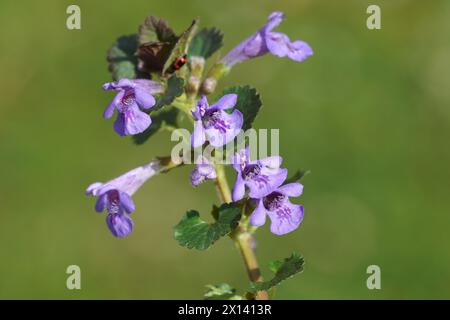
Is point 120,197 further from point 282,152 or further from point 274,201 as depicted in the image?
point 282,152

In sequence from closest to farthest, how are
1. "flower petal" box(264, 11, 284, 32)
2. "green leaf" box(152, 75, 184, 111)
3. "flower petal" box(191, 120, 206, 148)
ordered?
"flower petal" box(191, 120, 206, 148) → "green leaf" box(152, 75, 184, 111) → "flower petal" box(264, 11, 284, 32)

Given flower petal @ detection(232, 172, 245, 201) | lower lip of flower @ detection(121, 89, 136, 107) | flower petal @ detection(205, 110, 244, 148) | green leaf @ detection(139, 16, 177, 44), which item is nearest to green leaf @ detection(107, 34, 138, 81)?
green leaf @ detection(139, 16, 177, 44)

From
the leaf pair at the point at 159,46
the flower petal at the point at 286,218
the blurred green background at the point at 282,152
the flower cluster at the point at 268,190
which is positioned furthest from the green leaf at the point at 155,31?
the blurred green background at the point at 282,152

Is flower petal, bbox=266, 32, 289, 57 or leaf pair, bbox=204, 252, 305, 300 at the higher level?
flower petal, bbox=266, 32, 289, 57

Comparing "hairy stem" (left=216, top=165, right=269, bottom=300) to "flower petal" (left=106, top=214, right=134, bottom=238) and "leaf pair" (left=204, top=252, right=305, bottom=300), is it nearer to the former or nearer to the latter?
"leaf pair" (left=204, top=252, right=305, bottom=300)

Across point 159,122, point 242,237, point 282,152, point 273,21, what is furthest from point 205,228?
point 282,152

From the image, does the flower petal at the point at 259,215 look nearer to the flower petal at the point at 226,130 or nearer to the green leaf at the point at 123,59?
the flower petal at the point at 226,130
